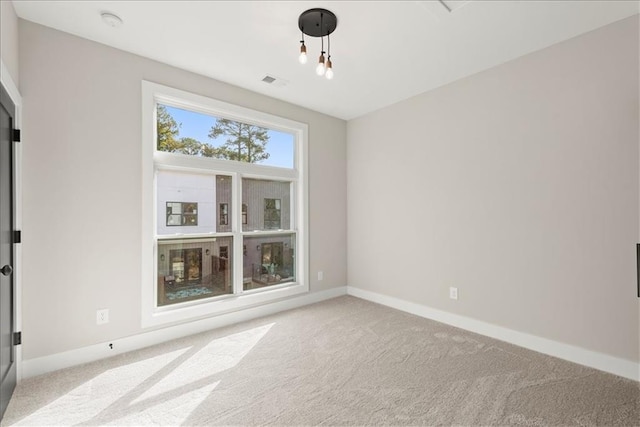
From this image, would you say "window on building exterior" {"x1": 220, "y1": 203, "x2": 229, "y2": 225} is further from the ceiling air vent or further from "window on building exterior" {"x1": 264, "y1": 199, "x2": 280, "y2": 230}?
the ceiling air vent

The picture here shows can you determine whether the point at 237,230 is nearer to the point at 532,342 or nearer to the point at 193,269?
the point at 193,269

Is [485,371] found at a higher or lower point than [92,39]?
lower

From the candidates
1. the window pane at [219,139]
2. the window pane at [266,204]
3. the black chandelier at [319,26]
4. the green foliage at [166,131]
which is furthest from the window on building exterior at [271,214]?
the black chandelier at [319,26]

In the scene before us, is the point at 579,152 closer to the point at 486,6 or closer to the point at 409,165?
Answer: the point at 486,6

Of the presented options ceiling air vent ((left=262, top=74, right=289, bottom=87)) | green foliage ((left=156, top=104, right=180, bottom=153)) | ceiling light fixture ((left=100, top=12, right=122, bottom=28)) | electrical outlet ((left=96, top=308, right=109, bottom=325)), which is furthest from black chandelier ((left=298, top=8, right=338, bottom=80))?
electrical outlet ((left=96, top=308, right=109, bottom=325))

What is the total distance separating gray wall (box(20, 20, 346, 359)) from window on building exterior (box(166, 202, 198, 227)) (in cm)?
34

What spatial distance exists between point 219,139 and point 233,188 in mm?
576

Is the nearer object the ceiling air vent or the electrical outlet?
the electrical outlet

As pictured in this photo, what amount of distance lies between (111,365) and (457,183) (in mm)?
3656

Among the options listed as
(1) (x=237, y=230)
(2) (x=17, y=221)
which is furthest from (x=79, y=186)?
(1) (x=237, y=230)

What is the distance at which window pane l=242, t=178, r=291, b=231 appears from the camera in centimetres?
369

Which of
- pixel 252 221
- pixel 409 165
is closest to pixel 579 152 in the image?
pixel 409 165

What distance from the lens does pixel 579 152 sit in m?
2.46

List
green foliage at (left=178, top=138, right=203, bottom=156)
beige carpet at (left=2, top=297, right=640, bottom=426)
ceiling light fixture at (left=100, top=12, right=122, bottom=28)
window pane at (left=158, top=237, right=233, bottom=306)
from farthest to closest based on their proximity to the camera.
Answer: green foliage at (left=178, top=138, right=203, bottom=156) → window pane at (left=158, top=237, right=233, bottom=306) → ceiling light fixture at (left=100, top=12, right=122, bottom=28) → beige carpet at (left=2, top=297, right=640, bottom=426)
